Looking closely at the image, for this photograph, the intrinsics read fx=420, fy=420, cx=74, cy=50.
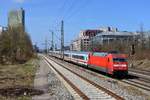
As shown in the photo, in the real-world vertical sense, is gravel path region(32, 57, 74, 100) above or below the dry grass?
below

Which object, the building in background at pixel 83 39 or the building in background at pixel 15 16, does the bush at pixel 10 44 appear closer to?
the building in background at pixel 15 16

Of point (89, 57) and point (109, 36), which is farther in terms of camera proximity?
point (109, 36)

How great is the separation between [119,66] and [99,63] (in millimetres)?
6639

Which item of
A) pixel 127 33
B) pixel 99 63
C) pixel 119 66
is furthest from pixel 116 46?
pixel 127 33

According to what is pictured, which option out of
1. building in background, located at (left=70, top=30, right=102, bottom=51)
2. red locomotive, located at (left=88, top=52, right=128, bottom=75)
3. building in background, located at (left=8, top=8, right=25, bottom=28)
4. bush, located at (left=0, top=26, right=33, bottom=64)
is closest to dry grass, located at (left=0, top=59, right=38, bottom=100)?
red locomotive, located at (left=88, top=52, right=128, bottom=75)

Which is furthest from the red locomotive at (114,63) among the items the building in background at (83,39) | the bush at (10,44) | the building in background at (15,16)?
the building in background at (83,39)

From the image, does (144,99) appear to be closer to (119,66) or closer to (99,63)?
(119,66)

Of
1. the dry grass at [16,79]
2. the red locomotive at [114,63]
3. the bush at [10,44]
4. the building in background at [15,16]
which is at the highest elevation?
the building in background at [15,16]

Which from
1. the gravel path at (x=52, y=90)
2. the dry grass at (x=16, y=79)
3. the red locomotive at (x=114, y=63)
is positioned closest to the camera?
the gravel path at (x=52, y=90)

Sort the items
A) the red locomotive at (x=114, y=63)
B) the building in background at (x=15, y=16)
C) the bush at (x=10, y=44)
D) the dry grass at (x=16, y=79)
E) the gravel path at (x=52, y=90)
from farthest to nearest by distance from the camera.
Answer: the building in background at (x=15, y=16)
the bush at (x=10, y=44)
the red locomotive at (x=114, y=63)
the dry grass at (x=16, y=79)
the gravel path at (x=52, y=90)

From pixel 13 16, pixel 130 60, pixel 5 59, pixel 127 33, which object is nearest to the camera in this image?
pixel 130 60

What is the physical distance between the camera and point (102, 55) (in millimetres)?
44031

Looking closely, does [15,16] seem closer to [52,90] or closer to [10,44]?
[10,44]

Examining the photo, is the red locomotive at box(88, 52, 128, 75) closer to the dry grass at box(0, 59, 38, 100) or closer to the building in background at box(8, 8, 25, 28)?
the dry grass at box(0, 59, 38, 100)
